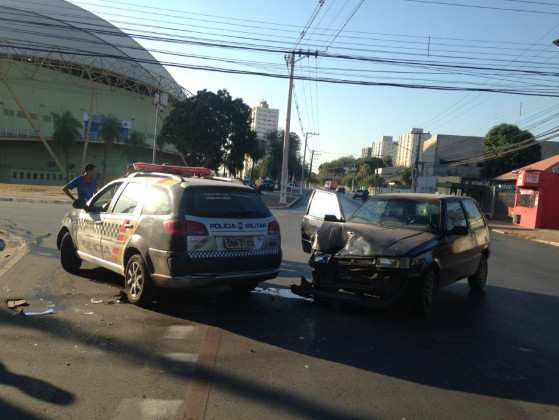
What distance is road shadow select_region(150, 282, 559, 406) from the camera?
4.46 metres

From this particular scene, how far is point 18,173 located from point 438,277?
74.3 meters

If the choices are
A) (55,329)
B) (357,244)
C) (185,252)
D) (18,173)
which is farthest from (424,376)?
(18,173)

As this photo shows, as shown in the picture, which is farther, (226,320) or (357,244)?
(357,244)

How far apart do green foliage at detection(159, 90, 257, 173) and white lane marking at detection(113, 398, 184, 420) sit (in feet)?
146

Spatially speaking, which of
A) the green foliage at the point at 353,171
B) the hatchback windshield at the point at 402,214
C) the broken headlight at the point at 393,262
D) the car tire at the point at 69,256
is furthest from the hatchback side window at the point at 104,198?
the green foliage at the point at 353,171

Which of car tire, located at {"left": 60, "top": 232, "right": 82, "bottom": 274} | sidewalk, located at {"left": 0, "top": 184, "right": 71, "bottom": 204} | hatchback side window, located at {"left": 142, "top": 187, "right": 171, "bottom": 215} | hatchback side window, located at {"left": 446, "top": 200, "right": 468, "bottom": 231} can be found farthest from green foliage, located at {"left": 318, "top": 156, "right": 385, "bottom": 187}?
hatchback side window, located at {"left": 142, "top": 187, "right": 171, "bottom": 215}

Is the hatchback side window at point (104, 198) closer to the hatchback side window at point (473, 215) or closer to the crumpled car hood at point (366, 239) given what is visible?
the crumpled car hood at point (366, 239)

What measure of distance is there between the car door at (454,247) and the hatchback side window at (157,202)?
12.0 feet

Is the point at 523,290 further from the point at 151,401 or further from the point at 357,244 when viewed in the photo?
the point at 151,401

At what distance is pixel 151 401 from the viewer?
145 inches

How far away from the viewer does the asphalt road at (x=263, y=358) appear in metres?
3.71

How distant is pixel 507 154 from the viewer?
55.8 meters

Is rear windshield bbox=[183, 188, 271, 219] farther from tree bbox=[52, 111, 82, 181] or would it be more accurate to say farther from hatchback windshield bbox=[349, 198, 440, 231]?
tree bbox=[52, 111, 82, 181]

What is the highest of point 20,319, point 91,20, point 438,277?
point 91,20
